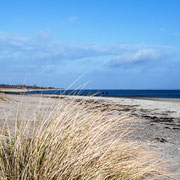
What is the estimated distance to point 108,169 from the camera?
2576 mm

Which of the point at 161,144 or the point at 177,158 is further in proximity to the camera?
the point at 161,144

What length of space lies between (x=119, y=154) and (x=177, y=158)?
6.60 ft

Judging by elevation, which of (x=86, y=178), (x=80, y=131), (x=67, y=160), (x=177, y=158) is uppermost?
(x=80, y=131)

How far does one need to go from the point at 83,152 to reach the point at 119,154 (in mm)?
457

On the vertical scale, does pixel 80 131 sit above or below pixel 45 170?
above

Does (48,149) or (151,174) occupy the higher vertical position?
(48,149)

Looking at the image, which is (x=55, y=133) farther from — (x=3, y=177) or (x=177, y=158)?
(x=177, y=158)

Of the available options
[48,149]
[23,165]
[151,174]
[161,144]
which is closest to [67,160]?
[48,149]

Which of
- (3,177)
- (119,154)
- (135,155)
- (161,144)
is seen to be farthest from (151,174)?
(161,144)

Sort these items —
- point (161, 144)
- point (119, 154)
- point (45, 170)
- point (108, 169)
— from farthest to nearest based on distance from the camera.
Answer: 1. point (161, 144)
2. point (119, 154)
3. point (108, 169)
4. point (45, 170)

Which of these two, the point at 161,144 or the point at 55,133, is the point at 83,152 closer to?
the point at 55,133

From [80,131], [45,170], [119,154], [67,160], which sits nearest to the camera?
[45,170]

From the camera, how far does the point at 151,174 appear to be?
120 inches

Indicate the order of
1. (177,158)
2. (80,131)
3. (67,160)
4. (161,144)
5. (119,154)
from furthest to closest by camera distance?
(161,144)
(177,158)
(80,131)
(119,154)
(67,160)
